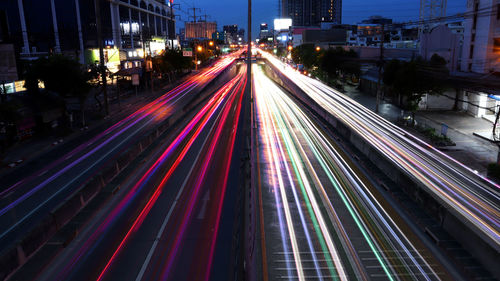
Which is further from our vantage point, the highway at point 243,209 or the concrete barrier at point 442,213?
the highway at point 243,209

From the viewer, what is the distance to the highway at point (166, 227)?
10.6 metres

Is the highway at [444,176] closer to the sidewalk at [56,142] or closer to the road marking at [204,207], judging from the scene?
the road marking at [204,207]

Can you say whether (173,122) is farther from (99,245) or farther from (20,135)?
(99,245)

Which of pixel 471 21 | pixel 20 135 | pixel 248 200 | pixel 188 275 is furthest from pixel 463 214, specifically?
pixel 471 21

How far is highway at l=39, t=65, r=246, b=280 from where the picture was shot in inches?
419

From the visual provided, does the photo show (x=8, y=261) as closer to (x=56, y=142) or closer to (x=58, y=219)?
(x=58, y=219)

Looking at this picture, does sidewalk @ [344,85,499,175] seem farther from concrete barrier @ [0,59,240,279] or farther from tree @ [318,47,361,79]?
concrete barrier @ [0,59,240,279]

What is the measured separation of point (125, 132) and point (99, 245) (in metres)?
18.1

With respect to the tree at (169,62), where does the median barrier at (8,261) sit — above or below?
below

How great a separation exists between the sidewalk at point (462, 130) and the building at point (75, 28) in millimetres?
29371

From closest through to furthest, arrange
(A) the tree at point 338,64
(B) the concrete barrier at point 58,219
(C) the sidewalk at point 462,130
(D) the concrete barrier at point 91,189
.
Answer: (B) the concrete barrier at point 58,219
(D) the concrete barrier at point 91,189
(C) the sidewalk at point 462,130
(A) the tree at point 338,64

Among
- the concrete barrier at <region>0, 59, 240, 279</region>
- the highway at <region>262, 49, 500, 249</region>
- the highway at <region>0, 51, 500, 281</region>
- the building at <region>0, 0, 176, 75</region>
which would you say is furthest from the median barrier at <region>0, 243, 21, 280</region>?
the building at <region>0, 0, 176, 75</region>

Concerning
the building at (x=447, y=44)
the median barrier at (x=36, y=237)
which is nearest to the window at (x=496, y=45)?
the building at (x=447, y=44)

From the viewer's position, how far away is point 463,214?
544 inches
